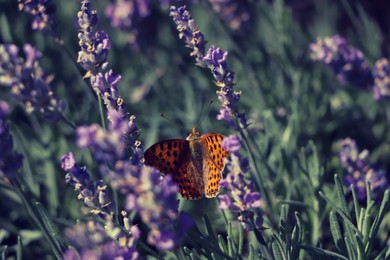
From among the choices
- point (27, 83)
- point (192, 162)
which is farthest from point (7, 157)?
point (192, 162)

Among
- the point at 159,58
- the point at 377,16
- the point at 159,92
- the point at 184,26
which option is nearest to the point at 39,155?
the point at 159,92

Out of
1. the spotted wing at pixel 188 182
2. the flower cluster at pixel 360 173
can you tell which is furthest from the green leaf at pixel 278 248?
the flower cluster at pixel 360 173

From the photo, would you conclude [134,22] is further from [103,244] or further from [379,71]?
[103,244]

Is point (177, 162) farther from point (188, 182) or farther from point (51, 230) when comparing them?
point (51, 230)

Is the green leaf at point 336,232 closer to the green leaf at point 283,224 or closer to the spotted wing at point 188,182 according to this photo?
the green leaf at point 283,224

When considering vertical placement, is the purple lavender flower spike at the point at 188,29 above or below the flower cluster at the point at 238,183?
above
